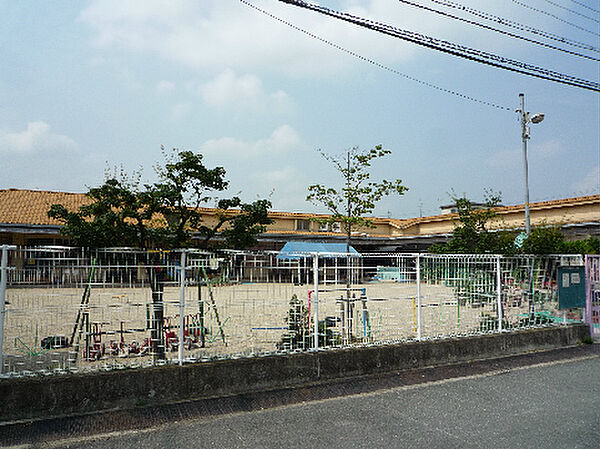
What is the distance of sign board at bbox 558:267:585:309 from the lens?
849cm

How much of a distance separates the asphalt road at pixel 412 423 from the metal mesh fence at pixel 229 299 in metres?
1.06

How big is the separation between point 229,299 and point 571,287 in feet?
23.2

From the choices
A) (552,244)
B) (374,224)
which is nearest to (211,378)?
(374,224)

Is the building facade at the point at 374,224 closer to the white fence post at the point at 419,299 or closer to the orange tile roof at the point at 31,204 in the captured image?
the orange tile roof at the point at 31,204

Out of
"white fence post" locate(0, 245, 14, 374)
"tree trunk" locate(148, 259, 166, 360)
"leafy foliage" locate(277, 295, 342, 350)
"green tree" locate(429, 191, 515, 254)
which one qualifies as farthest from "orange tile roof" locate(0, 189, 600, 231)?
"white fence post" locate(0, 245, 14, 374)

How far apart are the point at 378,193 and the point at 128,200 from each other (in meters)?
5.93

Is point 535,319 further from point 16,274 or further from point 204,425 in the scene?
point 16,274

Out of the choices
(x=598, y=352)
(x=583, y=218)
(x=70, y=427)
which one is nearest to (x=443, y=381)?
(x=598, y=352)

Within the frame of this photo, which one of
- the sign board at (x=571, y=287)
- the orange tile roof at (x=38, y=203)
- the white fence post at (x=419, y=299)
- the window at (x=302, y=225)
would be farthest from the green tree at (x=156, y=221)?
the window at (x=302, y=225)

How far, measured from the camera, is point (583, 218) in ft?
72.7

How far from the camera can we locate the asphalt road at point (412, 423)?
4.05 meters

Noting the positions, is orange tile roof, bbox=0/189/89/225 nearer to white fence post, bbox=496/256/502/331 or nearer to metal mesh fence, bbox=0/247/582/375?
metal mesh fence, bbox=0/247/582/375

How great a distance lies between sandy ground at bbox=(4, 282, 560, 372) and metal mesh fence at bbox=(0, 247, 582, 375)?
19 mm

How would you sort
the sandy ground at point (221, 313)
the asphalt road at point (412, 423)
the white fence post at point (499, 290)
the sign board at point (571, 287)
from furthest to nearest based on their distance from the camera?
the sign board at point (571, 287) → the white fence post at point (499, 290) → the sandy ground at point (221, 313) → the asphalt road at point (412, 423)
